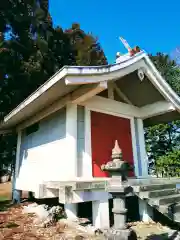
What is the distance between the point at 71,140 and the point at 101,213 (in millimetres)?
1968

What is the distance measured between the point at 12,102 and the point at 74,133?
9508mm

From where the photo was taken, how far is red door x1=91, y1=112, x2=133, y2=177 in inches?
249

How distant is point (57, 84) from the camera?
17.1 feet

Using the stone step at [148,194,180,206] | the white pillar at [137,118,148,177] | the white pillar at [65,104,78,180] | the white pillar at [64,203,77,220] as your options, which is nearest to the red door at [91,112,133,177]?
the white pillar at [137,118,148,177]

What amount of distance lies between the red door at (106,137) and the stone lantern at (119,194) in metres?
2.40

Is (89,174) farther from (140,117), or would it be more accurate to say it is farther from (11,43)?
(11,43)

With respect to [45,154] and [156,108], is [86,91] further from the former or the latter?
[156,108]

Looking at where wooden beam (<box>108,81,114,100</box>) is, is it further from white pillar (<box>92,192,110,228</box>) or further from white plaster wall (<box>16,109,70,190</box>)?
white pillar (<box>92,192,110,228</box>)

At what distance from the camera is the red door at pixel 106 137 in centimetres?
632

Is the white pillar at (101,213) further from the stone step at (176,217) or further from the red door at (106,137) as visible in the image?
the stone step at (176,217)

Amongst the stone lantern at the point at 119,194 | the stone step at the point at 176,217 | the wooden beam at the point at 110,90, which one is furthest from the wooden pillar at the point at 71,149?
the stone step at the point at 176,217

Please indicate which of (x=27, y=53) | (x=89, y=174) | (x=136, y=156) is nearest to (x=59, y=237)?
(x=89, y=174)

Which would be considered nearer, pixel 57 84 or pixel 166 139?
pixel 57 84

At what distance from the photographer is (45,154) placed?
7.04 meters
